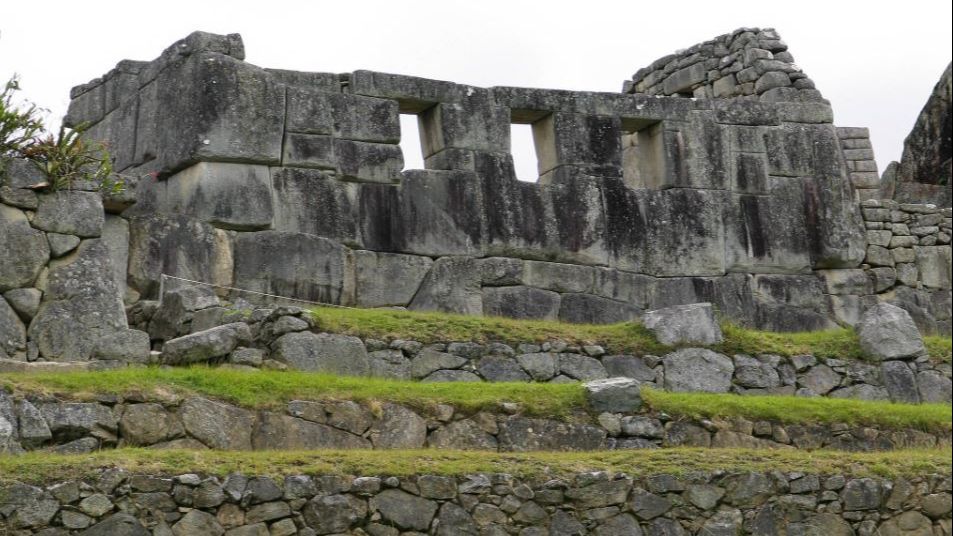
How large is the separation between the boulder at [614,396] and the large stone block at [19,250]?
4.95 m

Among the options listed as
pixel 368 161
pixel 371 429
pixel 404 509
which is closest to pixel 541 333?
pixel 368 161

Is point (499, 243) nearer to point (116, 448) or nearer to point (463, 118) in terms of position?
point (463, 118)

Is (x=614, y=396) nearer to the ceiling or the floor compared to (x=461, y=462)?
nearer to the ceiling

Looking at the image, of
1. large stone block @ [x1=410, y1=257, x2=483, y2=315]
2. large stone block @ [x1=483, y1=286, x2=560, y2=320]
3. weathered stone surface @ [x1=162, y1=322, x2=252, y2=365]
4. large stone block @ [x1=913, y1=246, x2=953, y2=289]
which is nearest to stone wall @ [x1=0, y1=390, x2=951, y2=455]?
weathered stone surface @ [x1=162, y1=322, x2=252, y2=365]

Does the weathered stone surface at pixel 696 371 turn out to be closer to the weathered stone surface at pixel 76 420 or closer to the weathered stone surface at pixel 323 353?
the weathered stone surface at pixel 323 353

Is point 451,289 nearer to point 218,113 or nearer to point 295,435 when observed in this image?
point 218,113

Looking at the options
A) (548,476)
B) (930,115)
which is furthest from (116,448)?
(930,115)

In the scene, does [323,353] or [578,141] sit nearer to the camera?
[323,353]

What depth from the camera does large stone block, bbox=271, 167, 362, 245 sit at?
1905 cm

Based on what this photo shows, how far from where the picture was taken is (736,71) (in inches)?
941

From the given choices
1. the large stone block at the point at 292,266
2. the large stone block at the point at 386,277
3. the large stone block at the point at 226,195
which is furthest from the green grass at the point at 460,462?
the large stone block at the point at 226,195

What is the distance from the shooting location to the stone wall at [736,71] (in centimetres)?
2322

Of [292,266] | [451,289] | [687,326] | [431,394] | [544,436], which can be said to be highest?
[292,266]

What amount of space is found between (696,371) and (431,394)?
3.78 meters
